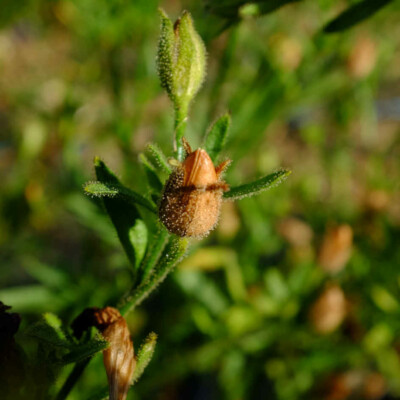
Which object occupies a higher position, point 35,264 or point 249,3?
point 35,264

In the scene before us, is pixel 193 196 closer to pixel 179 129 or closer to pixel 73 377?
pixel 179 129

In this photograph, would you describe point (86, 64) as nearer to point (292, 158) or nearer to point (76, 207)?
point (76, 207)

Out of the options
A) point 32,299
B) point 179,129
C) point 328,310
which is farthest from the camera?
point 32,299

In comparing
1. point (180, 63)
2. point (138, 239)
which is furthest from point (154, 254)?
point (180, 63)

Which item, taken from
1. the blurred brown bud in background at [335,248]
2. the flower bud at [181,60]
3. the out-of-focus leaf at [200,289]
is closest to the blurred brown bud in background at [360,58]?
the blurred brown bud in background at [335,248]

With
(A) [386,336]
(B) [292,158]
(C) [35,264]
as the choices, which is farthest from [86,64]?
(B) [292,158]

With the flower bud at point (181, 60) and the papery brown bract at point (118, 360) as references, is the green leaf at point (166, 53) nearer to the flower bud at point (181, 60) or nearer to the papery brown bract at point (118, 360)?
the flower bud at point (181, 60)

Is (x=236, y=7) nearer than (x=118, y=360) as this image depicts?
No
